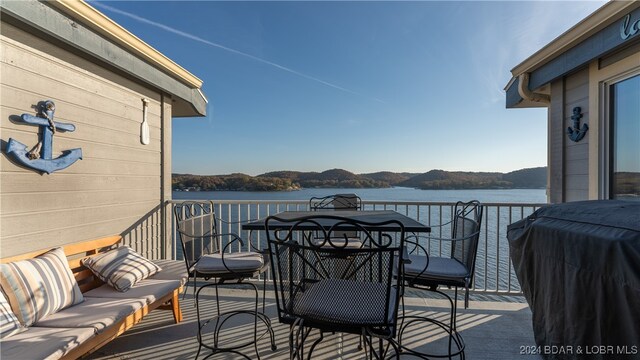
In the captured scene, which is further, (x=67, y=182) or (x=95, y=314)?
(x=67, y=182)

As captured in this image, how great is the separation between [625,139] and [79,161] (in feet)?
17.1

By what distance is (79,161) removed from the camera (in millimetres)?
2520

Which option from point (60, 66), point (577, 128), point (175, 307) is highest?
point (60, 66)

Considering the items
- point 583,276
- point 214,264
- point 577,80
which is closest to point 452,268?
point 583,276

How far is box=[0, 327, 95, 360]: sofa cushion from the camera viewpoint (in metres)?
1.34

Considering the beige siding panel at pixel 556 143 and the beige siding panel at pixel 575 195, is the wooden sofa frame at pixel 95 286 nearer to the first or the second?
the beige siding panel at pixel 575 195

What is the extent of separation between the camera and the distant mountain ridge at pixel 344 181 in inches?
233

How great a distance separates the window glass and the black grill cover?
51.4 inches

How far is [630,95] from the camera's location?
2.46 meters

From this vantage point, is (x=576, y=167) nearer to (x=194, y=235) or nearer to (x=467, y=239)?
(x=467, y=239)

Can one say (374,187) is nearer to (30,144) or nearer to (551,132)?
(551,132)

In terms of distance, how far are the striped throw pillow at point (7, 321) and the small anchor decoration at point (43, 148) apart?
1.02 metres

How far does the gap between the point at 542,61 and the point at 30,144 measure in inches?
207

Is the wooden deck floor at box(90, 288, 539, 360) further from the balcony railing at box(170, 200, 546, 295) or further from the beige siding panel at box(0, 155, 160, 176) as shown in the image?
the beige siding panel at box(0, 155, 160, 176)
